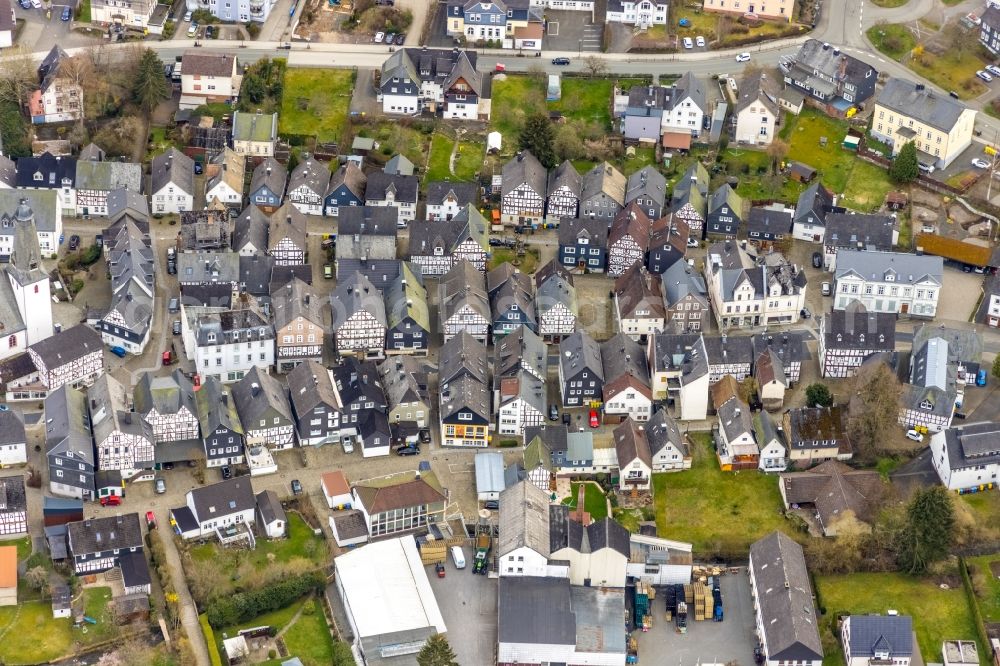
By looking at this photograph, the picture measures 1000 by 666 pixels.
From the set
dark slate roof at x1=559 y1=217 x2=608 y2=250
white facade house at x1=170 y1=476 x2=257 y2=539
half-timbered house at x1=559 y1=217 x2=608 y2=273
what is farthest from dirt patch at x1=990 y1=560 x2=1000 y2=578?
white facade house at x1=170 y1=476 x2=257 y2=539

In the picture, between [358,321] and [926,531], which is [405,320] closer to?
[358,321]

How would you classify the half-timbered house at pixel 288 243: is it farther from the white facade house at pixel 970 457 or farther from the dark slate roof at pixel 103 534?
the white facade house at pixel 970 457

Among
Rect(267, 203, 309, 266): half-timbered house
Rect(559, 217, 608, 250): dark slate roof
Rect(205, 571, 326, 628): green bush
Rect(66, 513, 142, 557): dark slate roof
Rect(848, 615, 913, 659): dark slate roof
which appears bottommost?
Rect(205, 571, 326, 628): green bush

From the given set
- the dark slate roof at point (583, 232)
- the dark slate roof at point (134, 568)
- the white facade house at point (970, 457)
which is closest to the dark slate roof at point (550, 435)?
the dark slate roof at point (583, 232)

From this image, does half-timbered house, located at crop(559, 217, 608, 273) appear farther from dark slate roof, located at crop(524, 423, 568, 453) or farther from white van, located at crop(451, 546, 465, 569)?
white van, located at crop(451, 546, 465, 569)

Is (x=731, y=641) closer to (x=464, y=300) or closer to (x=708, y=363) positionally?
(x=708, y=363)

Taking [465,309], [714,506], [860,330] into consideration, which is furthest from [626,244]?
[714,506]

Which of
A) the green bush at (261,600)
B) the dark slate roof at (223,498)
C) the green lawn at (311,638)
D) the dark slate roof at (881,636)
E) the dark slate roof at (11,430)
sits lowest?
the green lawn at (311,638)
